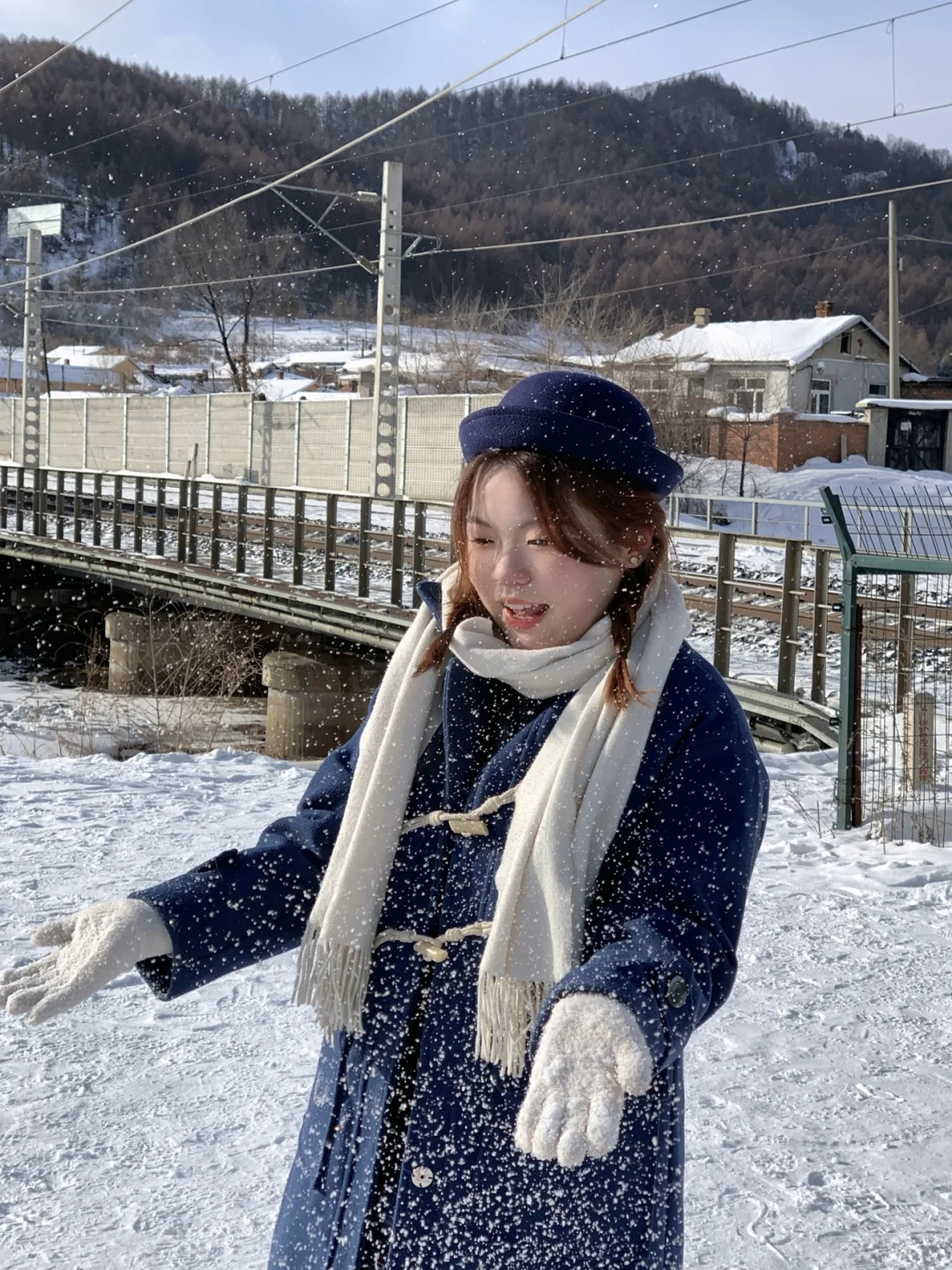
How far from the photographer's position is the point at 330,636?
1727 centimetres

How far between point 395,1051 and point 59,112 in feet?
680

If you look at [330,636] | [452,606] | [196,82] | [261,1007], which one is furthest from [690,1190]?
[196,82]

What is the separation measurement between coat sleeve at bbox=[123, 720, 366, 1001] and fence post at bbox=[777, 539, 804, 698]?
839 cm

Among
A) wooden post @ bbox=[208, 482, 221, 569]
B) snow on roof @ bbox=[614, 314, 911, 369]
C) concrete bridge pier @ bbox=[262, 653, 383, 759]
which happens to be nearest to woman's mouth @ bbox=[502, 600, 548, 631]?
concrete bridge pier @ bbox=[262, 653, 383, 759]

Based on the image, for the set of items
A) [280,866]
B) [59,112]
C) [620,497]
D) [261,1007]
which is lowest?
[261,1007]

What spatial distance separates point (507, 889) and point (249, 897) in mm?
416

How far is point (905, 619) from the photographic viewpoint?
8328 mm

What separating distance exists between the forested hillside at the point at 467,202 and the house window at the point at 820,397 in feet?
176

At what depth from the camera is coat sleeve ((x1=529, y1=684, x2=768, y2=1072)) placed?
166 cm

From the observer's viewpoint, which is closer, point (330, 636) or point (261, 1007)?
point (261, 1007)

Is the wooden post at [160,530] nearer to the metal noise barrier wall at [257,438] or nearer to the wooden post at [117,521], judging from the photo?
the wooden post at [117,521]

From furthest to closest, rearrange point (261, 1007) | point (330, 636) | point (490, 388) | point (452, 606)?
point (490, 388) → point (330, 636) → point (261, 1007) → point (452, 606)

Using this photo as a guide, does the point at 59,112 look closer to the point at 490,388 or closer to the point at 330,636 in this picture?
the point at 490,388

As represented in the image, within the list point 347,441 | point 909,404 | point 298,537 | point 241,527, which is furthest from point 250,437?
point 909,404
